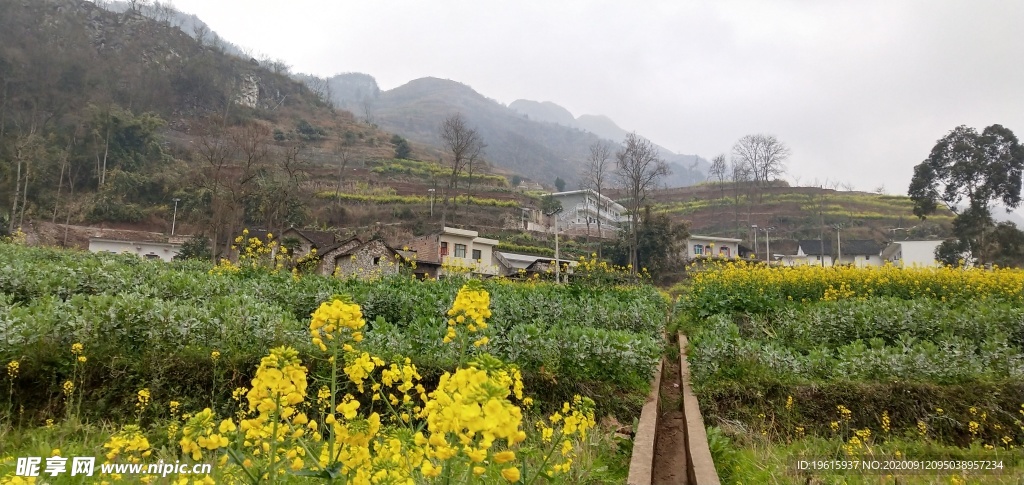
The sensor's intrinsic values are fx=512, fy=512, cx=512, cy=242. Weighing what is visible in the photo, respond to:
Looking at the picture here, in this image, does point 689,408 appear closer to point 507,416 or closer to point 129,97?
point 507,416

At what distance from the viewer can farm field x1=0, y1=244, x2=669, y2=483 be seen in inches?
60.0

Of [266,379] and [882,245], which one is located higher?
[882,245]

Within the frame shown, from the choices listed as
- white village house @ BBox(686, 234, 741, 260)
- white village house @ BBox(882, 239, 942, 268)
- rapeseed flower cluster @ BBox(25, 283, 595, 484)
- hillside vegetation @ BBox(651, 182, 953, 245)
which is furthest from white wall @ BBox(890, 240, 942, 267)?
rapeseed flower cluster @ BBox(25, 283, 595, 484)

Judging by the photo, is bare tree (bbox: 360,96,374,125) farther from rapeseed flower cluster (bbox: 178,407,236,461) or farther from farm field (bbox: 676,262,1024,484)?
rapeseed flower cluster (bbox: 178,407,236,461)

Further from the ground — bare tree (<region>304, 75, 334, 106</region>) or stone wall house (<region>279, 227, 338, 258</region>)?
bare tree (<region>304, 75, 334, 106</region>)

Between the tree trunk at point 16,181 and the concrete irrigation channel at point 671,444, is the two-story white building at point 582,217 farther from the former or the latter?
the concrete irrigation channel at point 671,444

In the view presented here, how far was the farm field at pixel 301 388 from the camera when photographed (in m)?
1.52

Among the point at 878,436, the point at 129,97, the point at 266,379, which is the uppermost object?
the point at 129,97

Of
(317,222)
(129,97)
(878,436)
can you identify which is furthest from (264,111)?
(878,436)

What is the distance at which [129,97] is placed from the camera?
53.7 metres

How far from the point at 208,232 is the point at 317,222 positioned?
796cm

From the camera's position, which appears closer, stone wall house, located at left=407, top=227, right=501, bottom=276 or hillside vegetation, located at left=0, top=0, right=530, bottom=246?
stone wall house, located at left=407, top=227, right=501, bottom=276

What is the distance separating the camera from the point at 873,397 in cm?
436

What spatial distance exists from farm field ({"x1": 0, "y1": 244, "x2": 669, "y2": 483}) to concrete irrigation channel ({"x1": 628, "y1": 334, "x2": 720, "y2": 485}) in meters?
0.21
